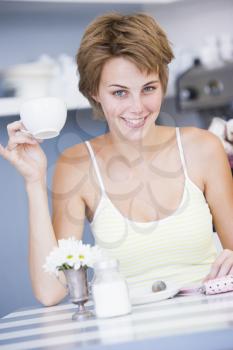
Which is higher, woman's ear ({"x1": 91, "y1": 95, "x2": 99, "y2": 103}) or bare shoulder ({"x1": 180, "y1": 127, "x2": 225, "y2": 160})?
woman's ear ({"x1": 91, "y1": 95, "x2": 99, "y2": 103})

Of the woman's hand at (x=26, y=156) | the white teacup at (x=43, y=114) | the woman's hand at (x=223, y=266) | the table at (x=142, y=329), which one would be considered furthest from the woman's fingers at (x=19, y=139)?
the woman's hand at (x=223, y=266)

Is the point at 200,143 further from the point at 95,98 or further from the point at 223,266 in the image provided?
the point at 223,266

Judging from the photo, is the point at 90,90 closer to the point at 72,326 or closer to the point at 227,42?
the point at 72,326

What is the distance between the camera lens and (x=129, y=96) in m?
1.66

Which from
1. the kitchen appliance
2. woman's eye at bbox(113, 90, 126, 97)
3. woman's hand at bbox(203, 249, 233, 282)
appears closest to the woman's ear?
woman's eye at bbox(113, 90, 126, 97)

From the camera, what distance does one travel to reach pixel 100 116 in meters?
1.88

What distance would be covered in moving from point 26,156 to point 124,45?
0.34 meters

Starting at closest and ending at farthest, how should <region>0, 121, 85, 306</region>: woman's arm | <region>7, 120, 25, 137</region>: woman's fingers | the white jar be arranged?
the white jar, <region>7, 120, 25, 137</region>: woman's fingers, <region>0, 121, 85, 306</region>: woman's arm

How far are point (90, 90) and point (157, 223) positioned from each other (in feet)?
1.25

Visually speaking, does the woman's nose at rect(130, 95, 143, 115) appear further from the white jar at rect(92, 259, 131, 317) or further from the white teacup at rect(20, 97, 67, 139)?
the white jar at rect(92, 259, 131, 317)

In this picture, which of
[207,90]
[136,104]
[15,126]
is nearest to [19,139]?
[15,126]

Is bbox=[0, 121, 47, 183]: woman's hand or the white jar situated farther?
bbox=[0, 121, 47, 183]: woman's hand

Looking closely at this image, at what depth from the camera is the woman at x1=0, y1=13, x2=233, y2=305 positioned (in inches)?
62.3

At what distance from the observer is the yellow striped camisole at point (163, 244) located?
166 cm
